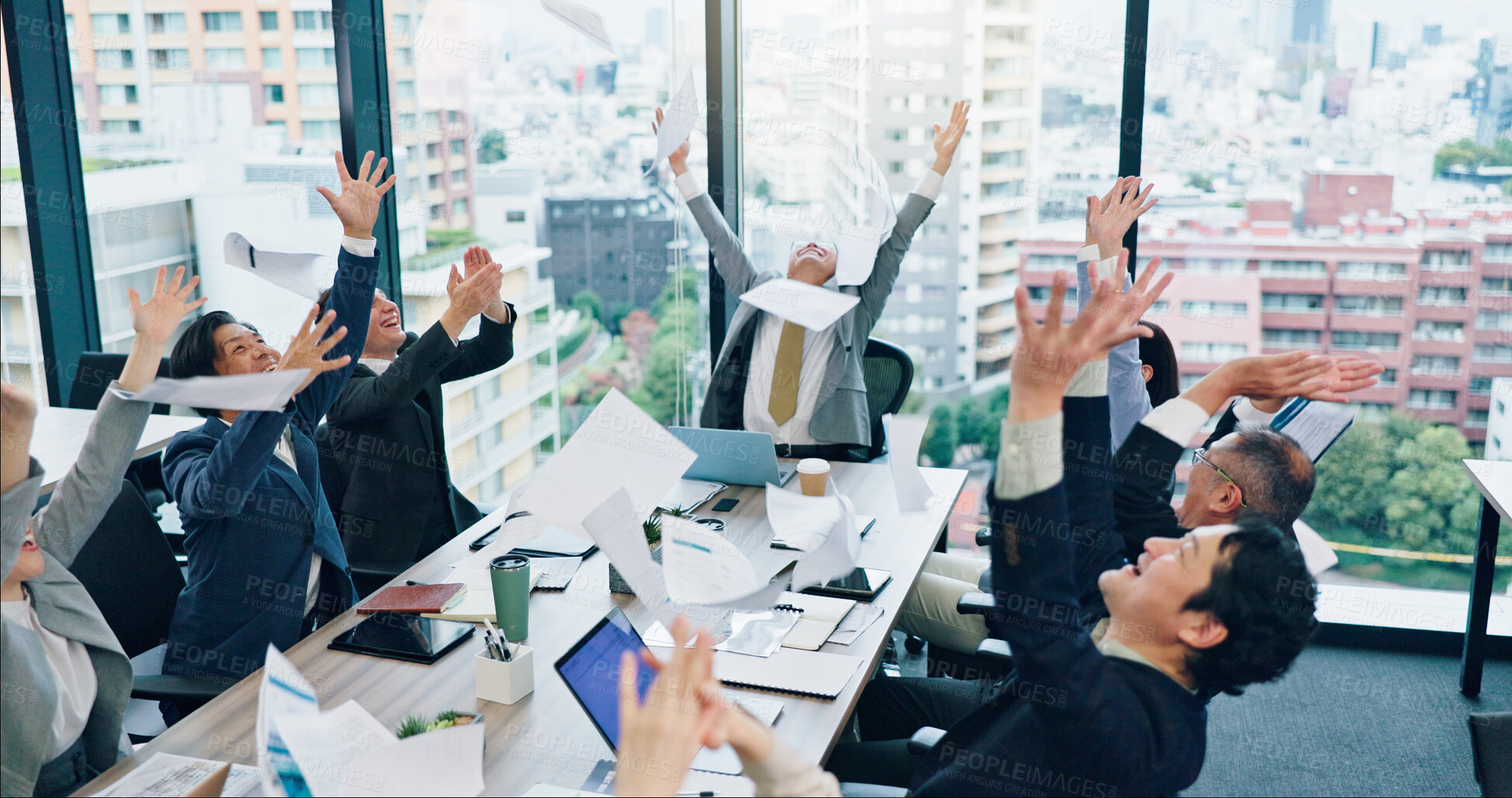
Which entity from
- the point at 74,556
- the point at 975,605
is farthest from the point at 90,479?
the point at 975,605

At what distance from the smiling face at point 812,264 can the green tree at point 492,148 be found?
1334 millimetres

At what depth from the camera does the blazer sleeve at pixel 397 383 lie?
2758 millimetres

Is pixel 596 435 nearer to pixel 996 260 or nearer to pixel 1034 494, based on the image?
pixel 1034 494

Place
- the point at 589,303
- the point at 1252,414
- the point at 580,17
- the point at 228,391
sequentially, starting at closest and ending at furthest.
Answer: the point at 228,391 → the point at 1252,414 → the point at 580,17 → the point at 589,303

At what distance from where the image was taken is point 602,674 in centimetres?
166

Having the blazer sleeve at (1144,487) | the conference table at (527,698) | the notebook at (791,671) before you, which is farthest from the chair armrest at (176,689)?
the blazer sleeve at (1144,487)

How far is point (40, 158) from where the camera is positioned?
4434 mm

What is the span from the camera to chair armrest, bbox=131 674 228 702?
1.96 metres

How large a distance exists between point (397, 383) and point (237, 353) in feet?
1.84

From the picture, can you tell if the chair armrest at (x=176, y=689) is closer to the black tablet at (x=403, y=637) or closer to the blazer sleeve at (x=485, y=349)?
the black tablet at (x=403, y=637)

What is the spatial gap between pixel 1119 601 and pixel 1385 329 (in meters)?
2.72

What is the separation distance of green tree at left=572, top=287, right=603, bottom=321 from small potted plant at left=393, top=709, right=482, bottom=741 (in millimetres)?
2868

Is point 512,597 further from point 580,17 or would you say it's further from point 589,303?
A: point 589,303

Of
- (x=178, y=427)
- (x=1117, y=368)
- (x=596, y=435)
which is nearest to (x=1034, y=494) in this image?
(x=596, y=435)
